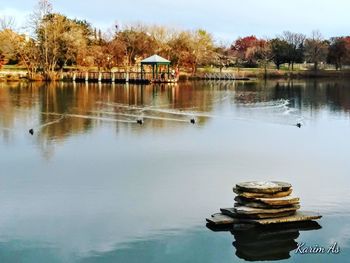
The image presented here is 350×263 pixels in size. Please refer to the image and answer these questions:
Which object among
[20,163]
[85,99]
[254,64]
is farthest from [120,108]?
[254,64]

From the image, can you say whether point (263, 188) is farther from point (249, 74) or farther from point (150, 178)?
point (249, 74)

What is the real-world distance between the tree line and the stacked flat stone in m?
49.2

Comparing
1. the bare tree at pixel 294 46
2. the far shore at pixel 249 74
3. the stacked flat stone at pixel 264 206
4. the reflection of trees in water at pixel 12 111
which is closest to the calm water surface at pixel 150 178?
the reflection of trees in water at pixel 12 111

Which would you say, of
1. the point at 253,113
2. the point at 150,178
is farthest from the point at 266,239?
the point at 253,113

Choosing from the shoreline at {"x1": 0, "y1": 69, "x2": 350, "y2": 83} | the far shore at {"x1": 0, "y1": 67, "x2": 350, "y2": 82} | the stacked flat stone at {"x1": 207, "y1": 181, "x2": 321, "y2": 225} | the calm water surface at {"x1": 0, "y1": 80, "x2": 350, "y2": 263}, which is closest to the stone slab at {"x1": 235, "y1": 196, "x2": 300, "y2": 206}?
the stacked flat stone at {"x1": 207, "y1": 181, "x2": 321, "y2": 225}

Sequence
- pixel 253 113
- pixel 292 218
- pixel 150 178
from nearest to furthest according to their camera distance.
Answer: pixel 292 218 < pixel 150 178 < pixel 253 113

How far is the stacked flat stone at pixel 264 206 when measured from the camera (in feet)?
28.0

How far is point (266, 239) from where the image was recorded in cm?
820

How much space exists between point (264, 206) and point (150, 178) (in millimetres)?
3989

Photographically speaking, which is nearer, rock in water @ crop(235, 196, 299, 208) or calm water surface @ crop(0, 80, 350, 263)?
calm water surface @ crop(0, 80, 350, 263)

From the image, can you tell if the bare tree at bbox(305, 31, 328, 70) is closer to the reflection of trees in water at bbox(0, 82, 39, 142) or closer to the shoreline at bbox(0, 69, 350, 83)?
the shoreline at bbox(0, 69, 350, 83)

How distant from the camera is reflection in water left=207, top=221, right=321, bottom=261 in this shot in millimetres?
7820

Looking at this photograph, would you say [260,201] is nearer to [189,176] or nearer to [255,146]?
[189,176]

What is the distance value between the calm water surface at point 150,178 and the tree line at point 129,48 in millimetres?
33992
